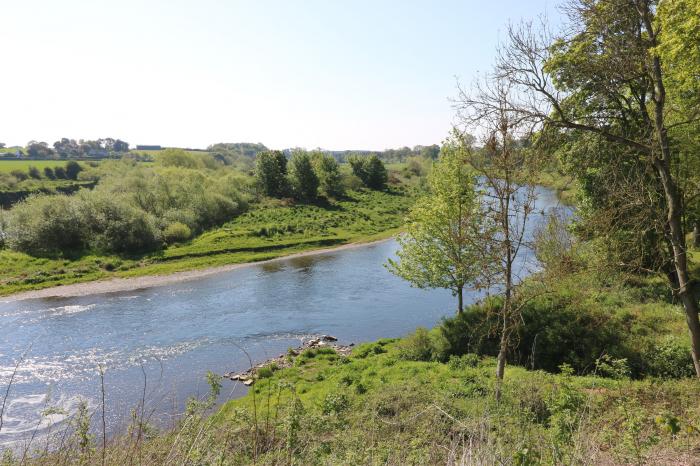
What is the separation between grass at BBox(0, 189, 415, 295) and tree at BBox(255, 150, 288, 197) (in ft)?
14.9

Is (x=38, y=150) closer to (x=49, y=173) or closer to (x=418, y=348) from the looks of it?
(x=49, y=173)

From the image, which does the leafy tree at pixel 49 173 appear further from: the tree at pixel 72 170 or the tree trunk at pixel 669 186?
the tree trunk at pixel 669 186

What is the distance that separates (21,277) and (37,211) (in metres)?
10.7

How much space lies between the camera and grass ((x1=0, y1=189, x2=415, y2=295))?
44.2 metres

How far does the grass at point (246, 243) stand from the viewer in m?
44.2

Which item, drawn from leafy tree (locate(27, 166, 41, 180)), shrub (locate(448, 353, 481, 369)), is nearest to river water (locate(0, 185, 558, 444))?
shrub (locate(448, 353, 481, 369))

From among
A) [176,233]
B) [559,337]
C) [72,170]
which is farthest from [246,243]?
[72,170]

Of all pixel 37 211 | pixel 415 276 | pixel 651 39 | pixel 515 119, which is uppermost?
pixel 651 39

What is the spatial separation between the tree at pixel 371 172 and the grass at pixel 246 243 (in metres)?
14.2

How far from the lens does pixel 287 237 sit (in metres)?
60.5

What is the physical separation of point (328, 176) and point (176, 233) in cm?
3754

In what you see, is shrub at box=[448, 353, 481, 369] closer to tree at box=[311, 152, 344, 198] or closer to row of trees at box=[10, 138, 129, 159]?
tree at box=[311, 152, 344, 198]

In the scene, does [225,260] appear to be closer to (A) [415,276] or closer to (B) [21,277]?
(B) [21,277]

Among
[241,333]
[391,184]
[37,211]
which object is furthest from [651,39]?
[391,184]
